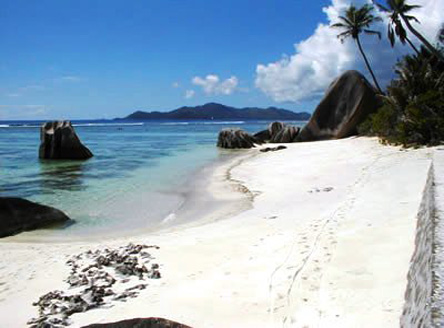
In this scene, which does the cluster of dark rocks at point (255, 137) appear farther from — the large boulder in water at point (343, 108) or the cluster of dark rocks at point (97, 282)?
the cluster of dark rocks at point (97, 282)

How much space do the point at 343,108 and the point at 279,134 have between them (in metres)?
5.08

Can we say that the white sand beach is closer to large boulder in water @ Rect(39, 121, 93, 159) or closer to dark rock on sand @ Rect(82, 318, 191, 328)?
dark rock on sand @ Rect(82, 318, 191, 328)

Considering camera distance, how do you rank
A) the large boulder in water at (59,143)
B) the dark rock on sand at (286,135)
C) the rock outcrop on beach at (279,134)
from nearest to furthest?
the large boulder in water at (59,143) → the dark rock on sand at (286,135) → the rock outcrop on beach at (279,134)

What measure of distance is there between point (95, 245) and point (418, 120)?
13.6 metres

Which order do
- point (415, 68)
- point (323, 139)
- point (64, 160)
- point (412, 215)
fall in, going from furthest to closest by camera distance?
point (323, 139) < point (64, 160) < point (415, 68) < point (412, 215)

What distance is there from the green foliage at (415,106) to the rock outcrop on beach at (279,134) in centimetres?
687

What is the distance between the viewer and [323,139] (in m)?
26.3

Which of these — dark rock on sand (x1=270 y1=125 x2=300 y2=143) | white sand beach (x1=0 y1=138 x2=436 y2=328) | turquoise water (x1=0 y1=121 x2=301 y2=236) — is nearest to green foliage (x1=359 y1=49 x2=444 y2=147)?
dark rock on sand (x1=270 y1=125 x2=300 y2=143)

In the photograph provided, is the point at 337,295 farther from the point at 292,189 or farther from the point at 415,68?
the point at 415,68

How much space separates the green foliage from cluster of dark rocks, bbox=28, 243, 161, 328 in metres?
13.3

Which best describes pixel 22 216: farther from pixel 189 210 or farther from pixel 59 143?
pixel 59 143

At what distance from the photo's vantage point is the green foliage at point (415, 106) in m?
15.1

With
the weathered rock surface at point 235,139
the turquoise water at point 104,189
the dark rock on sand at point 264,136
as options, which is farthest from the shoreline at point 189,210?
the dark rock on sand at point 264,136

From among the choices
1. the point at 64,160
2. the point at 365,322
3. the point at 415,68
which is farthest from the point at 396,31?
the point at 365,322
